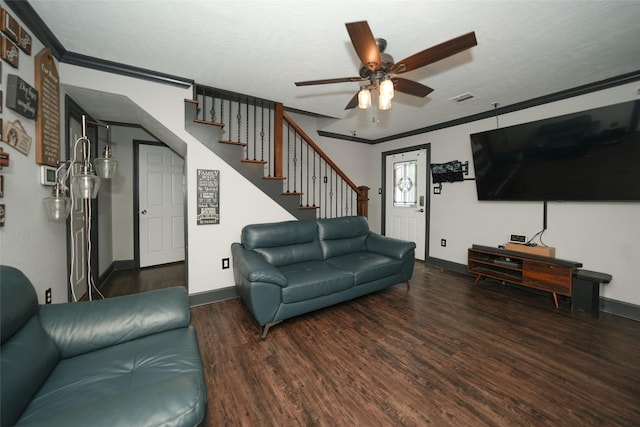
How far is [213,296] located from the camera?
290 cm

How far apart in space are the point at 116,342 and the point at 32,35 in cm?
228

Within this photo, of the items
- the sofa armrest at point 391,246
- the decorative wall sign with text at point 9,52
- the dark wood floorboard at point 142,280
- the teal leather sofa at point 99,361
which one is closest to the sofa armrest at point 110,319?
the teal leather sofa at point 99,361

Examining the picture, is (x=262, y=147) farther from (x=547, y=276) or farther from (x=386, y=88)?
(x=547, y=276)

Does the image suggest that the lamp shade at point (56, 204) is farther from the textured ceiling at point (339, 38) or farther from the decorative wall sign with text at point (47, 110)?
the textured ceiling at point (339, 38)

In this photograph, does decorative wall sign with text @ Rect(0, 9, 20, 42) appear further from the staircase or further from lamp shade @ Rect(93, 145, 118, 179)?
the staircase

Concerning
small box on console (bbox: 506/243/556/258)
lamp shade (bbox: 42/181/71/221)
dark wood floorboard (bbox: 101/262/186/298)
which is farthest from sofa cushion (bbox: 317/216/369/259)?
lamp shade (bbox: 42/181/71/221)

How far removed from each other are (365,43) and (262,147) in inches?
89.4

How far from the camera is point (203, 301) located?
112 inches

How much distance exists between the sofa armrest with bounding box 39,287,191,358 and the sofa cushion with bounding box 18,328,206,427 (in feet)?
0.16

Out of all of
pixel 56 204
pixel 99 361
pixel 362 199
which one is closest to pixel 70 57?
pixel 56 204

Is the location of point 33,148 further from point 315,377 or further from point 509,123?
point 509,123

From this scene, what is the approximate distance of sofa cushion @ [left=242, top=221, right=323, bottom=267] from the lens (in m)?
2.84

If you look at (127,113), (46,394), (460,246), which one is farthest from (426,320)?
(127,113)

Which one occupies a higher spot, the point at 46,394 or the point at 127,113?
the point at 127,113
